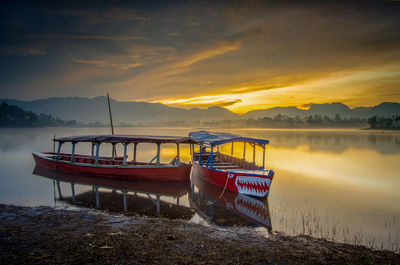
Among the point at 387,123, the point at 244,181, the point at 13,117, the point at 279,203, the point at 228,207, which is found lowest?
the point at 279,203

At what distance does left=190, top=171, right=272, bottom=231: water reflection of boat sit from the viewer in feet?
38.4

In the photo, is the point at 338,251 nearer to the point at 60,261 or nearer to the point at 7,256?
the point at 60,261

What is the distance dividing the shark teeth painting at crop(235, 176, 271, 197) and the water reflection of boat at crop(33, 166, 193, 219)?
3601 millimetres

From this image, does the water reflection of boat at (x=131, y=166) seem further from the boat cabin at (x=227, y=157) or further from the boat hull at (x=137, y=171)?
the boat cabin at (x=227, y=157)

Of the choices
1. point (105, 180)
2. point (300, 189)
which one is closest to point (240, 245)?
point (300, 189)

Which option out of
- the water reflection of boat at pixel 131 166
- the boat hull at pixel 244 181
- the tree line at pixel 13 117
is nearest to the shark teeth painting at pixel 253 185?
the boat hull at pixel 244 181

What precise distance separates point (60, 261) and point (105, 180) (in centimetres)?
1456

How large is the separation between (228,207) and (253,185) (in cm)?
224

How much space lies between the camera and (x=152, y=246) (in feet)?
23.9

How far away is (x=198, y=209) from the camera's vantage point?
44.4ft

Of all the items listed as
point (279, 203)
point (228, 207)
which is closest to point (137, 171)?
point (228, 207)

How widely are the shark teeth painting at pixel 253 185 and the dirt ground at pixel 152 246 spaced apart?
482 cm

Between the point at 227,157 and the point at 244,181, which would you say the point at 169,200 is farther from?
the point at 227,157

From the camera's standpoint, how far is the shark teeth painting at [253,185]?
14375mm
